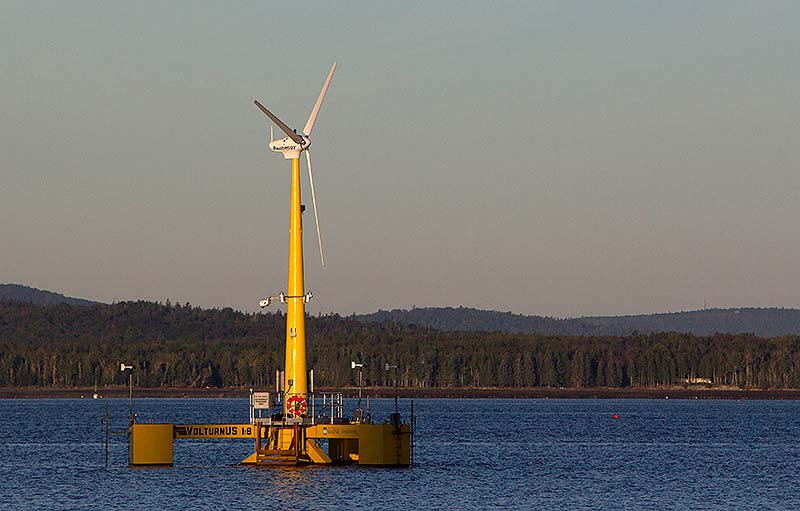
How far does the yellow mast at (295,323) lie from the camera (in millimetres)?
102438

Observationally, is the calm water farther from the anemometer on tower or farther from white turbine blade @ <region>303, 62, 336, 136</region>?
white turbine blade @ <region>303, 62, 336, 136</region>

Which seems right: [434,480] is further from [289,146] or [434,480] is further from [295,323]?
[289,146]

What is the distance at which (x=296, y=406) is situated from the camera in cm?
10294

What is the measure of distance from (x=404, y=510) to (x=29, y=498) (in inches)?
1007

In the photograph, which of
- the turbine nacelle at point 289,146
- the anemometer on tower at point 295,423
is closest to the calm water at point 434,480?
the anemometer on tower at point 295,423

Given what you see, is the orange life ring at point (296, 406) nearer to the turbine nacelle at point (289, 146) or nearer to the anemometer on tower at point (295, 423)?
the anemometer on tower at point (295, 423)

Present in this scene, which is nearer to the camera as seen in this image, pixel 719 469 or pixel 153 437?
pixel 153 437

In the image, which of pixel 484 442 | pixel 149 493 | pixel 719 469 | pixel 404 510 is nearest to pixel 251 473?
pixel 149 493

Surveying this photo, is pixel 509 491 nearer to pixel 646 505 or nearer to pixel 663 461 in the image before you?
pixel 646 505

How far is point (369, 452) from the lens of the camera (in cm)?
10456

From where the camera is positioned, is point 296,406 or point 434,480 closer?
point 296,406

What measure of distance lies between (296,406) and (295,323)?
5509mm

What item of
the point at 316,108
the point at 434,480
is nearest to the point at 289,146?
the point at 316,108

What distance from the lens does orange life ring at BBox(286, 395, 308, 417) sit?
10275 centimetres
